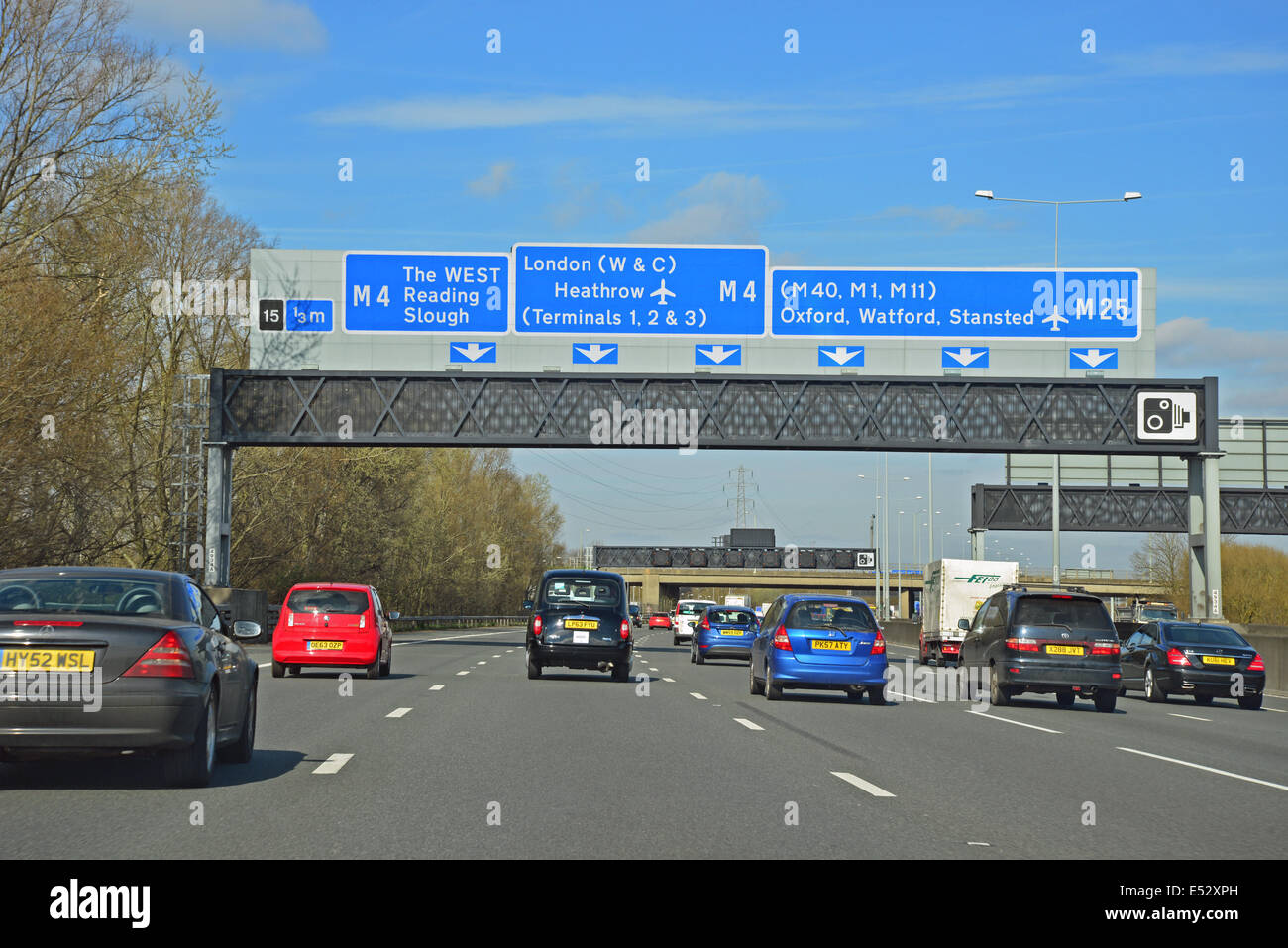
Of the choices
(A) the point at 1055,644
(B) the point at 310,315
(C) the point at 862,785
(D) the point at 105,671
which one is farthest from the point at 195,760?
(B) the point at 310,315

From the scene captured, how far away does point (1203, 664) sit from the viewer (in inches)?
1089

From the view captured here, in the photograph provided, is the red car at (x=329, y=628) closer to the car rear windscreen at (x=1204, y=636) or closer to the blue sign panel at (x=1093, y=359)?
the car rear windscreen at (x=1204, y=636)

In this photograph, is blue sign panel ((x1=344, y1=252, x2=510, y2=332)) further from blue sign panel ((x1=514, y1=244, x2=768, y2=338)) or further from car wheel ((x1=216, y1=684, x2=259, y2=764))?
car wheel ((x1=216, y1=684, x2=259, y2=764))

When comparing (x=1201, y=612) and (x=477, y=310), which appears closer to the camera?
(x=477, y=310)

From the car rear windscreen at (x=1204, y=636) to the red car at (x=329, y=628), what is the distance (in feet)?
47.4

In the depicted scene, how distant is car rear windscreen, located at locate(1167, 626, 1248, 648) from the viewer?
28.1 metres

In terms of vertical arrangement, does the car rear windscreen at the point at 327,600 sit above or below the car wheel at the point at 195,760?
above

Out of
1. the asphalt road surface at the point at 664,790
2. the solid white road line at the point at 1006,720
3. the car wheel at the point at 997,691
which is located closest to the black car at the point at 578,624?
the asphalt road surface at the point at 664,790

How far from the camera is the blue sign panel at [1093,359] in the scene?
130 feet

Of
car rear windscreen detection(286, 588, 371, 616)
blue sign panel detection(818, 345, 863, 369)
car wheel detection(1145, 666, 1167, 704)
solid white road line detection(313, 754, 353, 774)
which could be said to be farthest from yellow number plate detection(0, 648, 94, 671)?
blue sign panel detection(818, 345, 863, 369)

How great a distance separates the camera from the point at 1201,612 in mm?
40781
